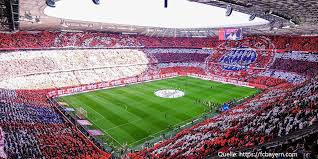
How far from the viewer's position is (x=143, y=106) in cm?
3422

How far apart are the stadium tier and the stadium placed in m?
0.17

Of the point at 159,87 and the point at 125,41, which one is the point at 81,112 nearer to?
the point at 159,87

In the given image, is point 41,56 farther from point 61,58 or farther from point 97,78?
point 97,78

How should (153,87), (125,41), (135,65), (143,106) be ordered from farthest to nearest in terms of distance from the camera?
1. (125,41)
2. (135,65)
3. (153,87)
4. (143,106)

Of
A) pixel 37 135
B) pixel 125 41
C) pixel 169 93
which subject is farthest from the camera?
pixel 125 41

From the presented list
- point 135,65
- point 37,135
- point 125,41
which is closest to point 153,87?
point 135,65

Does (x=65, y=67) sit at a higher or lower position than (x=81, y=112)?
higher

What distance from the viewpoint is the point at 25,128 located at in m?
22.2

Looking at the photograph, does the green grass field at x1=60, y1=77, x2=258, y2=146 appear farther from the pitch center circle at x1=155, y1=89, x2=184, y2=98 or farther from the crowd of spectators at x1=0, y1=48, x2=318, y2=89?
the crowd of spectators at x1=0, y1=48, x2=318, y2=89

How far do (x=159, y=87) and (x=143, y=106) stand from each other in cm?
1151

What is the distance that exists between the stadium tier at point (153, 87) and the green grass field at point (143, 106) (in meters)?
0.19

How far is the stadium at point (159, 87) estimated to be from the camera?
15.2 meters

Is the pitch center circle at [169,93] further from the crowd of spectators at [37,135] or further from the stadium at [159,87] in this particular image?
the crowd of spectators at [37,135]

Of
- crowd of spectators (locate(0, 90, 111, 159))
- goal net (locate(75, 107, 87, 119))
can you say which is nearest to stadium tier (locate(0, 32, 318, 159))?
crowd of spectators (locate(0, 90, 111, 159))
